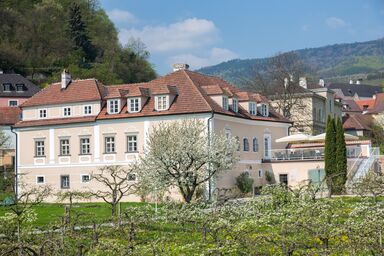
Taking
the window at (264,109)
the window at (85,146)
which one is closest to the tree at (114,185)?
the window at (85,146)

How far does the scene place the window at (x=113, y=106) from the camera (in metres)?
44.5

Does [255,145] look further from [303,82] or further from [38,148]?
[303,82]

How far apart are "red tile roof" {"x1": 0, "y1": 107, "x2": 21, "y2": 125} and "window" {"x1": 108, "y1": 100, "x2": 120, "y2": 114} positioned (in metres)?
24.8

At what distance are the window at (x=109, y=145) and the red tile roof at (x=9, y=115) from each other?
24.8 meters

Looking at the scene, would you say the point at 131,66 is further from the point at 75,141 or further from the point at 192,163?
the point at 192,163

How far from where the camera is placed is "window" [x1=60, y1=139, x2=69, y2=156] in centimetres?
4622

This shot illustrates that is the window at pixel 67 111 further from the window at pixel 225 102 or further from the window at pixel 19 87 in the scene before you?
the window at pixel 19 87

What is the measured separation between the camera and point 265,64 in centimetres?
6825

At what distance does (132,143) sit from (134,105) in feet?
7.36

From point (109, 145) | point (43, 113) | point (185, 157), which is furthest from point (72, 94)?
point (185, 157)

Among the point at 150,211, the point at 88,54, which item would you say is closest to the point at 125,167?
the point at 150,211

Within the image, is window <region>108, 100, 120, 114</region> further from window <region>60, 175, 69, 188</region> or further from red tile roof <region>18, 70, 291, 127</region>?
window <region>60, 175, 69, 188</region>

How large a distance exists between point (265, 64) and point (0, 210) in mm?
41817

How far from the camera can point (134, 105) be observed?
44.0 metres
